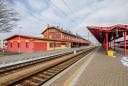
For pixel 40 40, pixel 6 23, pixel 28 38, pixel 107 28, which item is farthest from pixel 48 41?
pixel 107 28

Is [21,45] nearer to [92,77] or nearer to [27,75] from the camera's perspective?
[27,75]

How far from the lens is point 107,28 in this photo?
103 feet

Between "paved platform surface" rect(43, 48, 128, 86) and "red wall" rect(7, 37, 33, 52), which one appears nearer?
"paved platform surface" rect(43, 48, 128, 86)

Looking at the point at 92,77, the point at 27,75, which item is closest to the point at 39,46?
the point at 27,75

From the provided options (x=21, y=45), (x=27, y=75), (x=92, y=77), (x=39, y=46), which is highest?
(x=21, y=45)

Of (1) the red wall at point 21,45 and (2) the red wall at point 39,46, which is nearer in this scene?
(1) the red wall at point 21,45

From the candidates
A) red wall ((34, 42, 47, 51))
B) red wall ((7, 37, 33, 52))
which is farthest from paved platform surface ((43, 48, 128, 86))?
red wall ((34, 42, 47, 51))

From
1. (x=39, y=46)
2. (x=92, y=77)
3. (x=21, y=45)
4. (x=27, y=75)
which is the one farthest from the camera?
(x=39, y=46)

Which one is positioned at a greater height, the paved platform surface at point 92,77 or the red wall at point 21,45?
the red wall at point 21,45

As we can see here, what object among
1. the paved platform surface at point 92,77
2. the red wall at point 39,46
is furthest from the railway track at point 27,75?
the red wall at point 39,46

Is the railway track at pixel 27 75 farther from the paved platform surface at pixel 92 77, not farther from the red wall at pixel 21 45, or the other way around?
the red wall at pixel 21 45

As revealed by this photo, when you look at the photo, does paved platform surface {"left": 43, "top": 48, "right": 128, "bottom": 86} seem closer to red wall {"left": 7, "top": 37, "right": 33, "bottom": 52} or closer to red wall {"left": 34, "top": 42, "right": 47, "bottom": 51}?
red wall {"left": 7, "top": 37, "right": 33, "bottom": 52}

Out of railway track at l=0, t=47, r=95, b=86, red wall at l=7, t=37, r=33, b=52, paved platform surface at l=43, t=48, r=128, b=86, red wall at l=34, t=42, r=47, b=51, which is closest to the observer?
railway track at l=0, t=47, r=95, b=86

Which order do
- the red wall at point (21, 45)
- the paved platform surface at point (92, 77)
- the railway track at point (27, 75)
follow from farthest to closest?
1. the red wall at point (21, 45)
2. the paved platform surface at point (92, 77)
3. the railway track at point (27, 75)
